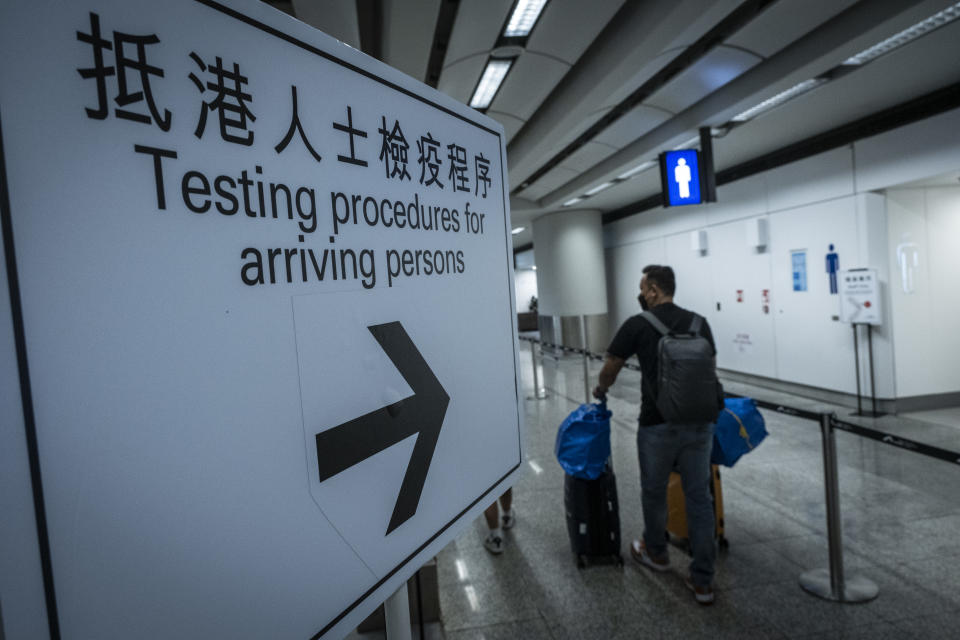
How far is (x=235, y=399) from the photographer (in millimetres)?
463

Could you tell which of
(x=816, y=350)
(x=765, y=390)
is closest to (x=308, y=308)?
(x=816, y=350)

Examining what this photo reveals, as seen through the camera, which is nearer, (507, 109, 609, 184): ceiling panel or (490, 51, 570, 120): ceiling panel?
(490, 51, 570, 120): ceiling panel

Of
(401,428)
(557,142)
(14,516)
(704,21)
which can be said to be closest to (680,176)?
(557,142)

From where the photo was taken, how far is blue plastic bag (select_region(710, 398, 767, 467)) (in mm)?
3127

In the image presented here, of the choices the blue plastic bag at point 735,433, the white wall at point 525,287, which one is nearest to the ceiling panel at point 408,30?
the blue plastic bag at point 735,433

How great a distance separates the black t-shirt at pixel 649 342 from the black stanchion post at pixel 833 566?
0.80 metres

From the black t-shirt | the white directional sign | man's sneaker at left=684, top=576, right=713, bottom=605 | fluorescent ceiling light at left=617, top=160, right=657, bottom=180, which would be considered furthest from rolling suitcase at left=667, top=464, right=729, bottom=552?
fluorescent ceiling light at left=617, top=160, right=657, bottom=180

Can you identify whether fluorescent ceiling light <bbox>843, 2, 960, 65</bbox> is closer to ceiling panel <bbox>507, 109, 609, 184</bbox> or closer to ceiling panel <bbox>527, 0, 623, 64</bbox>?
ceiling panel <bbox>527, 0, 623, 64</bbox>

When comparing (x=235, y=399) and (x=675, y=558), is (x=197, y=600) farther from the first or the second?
(x=675, y=558)

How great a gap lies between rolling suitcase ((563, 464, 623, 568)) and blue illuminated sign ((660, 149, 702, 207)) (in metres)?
3.79

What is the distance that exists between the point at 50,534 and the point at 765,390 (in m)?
8.92

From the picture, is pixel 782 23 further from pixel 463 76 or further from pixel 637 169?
pixel 637 169

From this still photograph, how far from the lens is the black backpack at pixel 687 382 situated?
8.70ft

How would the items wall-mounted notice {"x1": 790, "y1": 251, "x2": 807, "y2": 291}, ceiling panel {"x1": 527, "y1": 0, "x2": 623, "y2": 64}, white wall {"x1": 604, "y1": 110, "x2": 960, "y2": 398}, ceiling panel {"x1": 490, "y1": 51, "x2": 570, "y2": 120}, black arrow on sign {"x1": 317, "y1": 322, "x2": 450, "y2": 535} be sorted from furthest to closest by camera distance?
wall-mounted notice {"x1": 790, "y1": 251, "x2": 807, "y2": 291} < white wall {"x1": 604, "y1": 110, "x2": 960, "y2": 398} < ceiling panel {"x1": 490, "y1": 51, "x2": 570, "y2": 120} < ceiling panel {"x1": 527, "y1": 0, "x2": 623, "y2": 64} < black arrow on sign {"x1": 317, "y1": 322, "x2": 450, "y2": 535}
